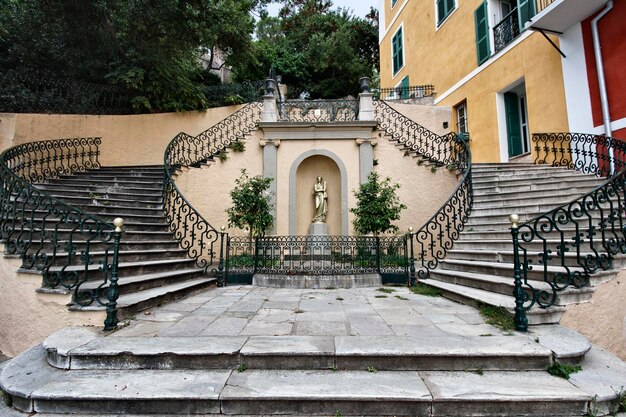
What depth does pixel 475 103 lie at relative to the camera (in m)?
11.4

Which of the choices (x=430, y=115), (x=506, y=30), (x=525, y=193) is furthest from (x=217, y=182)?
(x=506, y=30)

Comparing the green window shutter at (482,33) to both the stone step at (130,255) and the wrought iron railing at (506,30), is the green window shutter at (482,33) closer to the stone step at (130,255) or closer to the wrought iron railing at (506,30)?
the wrought iron railing at (506,30)

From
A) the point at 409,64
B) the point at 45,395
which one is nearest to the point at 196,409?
the point at 45,395

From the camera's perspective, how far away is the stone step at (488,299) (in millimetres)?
3609

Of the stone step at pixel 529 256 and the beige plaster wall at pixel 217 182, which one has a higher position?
the beige plaster wall at pixel 217 182

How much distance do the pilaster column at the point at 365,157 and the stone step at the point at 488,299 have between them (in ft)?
15.0

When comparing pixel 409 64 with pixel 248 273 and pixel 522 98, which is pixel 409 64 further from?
pixel 248 273

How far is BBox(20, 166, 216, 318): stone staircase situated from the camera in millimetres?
4816

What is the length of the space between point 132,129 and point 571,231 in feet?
42.8

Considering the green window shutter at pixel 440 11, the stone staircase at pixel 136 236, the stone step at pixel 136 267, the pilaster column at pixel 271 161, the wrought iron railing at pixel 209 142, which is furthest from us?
the green window shutter at pixel 440 11

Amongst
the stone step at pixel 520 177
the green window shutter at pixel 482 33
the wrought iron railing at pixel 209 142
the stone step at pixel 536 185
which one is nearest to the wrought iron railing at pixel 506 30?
the green window shutter at pixel 482 33

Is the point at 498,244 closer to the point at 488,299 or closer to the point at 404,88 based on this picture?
the point at 488,299

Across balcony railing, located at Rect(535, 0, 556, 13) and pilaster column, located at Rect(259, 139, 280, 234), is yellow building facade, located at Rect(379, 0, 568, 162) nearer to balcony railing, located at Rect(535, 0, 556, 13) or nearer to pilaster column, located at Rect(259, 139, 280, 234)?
balcony railing, located at Rect(535, 0, 556, 13)

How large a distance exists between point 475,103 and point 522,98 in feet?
4.83
